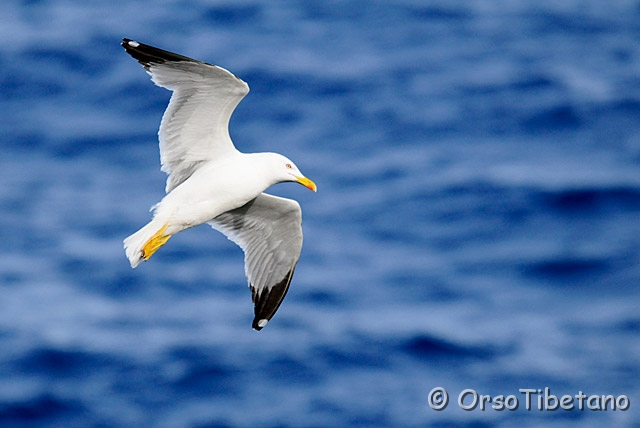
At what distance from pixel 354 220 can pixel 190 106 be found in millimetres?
18968

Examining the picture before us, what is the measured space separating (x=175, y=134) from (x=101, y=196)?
19.4 m

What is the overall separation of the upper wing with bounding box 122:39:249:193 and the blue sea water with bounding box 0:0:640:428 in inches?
529

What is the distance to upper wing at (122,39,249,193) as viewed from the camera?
9.91 meters

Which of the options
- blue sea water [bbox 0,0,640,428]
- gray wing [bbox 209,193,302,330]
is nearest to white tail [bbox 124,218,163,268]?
gray wing [bbox 209,193,302,330]

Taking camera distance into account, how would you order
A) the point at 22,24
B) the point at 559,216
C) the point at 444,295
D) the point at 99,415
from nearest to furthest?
the point at 99,415
the point at 444,295
the point at 559,216
the point at 22,24

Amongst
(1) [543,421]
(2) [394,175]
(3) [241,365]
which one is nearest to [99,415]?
(3) [241,365]

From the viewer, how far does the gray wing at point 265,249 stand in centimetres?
1137

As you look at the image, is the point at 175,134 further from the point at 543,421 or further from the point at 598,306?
the point at 598,306

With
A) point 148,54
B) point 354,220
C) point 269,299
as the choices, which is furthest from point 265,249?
point 354,220

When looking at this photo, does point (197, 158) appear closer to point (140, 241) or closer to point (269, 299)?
point (140, 241)

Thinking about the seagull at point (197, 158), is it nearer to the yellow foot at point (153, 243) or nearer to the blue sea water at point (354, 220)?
the yellow foot at point (153, 243)

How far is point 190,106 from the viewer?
402 inches

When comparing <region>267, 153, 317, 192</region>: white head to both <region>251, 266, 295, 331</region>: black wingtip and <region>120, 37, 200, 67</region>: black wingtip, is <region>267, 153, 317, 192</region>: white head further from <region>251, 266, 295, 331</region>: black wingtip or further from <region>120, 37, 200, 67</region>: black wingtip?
<region>251, 266, 295, 331</region>: black wingtip

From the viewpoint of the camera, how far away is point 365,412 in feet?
78.7
